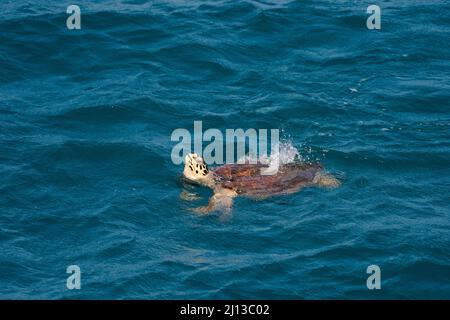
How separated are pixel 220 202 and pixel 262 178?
112cm

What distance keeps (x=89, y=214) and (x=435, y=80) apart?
1035cm

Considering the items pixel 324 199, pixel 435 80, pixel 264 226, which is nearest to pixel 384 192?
pixel 324 199

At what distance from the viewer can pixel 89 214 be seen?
17.7 meters

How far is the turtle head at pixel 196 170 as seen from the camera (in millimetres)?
18672

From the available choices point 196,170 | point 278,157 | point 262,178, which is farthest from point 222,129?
point 262,178

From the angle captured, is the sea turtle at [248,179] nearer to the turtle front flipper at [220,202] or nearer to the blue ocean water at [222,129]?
the turtle front flipper at [220,202]

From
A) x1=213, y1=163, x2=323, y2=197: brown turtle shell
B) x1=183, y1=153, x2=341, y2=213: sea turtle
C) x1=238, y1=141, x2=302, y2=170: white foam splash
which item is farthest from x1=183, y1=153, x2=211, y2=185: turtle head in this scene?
x1=238, y1=141, x2=302, y2=170: white foam splash

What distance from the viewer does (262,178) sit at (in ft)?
61.3

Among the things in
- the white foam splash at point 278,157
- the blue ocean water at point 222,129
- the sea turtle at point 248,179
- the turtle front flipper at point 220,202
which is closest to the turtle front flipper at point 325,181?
the sea turtle at point 248,179

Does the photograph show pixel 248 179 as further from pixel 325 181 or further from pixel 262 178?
pixel 325 181

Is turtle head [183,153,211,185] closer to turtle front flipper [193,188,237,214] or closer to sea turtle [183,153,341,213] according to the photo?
sea turtle [183,153,341,213]

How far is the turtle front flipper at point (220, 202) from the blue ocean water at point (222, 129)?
19 centimetres

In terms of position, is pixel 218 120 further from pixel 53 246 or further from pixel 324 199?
pixel 53 246
